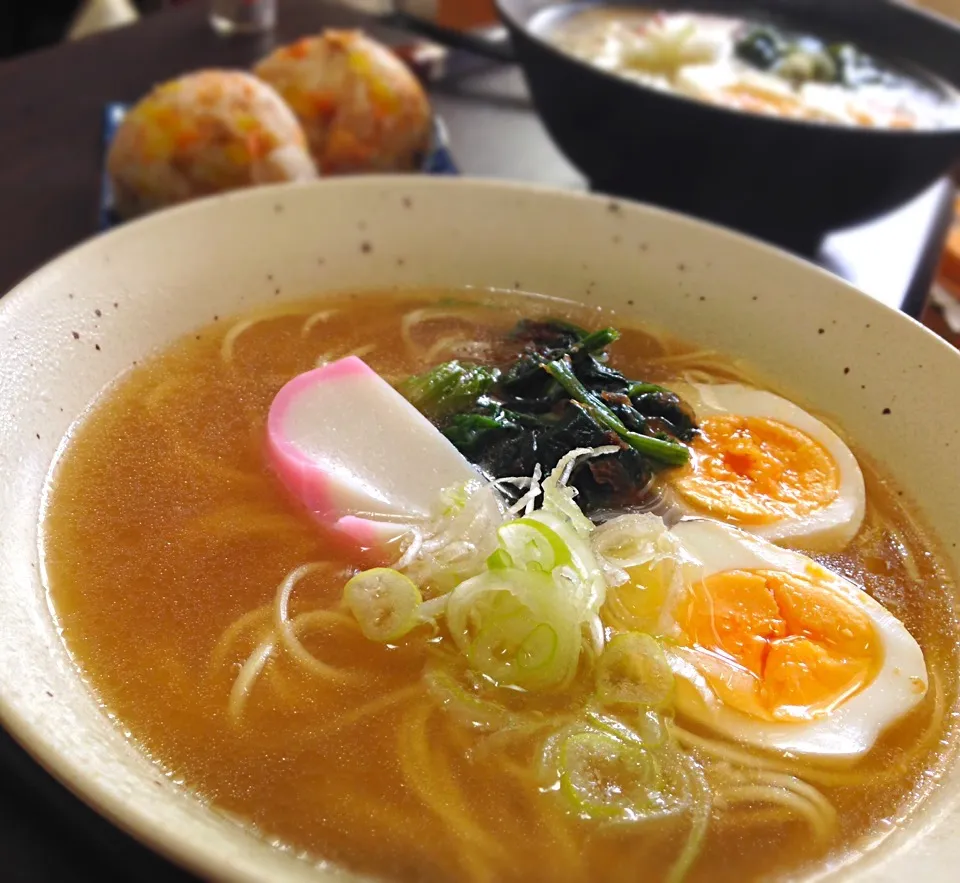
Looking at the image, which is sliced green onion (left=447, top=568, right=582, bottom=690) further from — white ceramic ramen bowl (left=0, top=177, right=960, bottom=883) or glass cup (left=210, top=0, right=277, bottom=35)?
glass cup (left=210, top=0, right=277, bottom=35)

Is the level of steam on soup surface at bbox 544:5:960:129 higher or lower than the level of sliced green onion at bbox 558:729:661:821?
higher

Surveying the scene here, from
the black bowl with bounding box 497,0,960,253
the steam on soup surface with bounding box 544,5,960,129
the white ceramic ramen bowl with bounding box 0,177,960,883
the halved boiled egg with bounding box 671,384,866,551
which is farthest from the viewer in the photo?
the steam on soup surface with bounding box 544,5,960,129

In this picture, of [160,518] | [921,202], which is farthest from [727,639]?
[921,202]

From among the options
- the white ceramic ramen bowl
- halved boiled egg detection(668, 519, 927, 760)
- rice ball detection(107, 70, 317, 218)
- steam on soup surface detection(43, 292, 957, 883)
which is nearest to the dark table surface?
rice ball detection(107, 70, 317, 218)

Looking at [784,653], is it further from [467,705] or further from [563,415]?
[563,415]

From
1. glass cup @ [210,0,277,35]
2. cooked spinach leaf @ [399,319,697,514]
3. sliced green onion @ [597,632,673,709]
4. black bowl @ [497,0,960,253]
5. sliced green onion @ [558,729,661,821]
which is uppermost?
black bowl @ [497,0,960,253]

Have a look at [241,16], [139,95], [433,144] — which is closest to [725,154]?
[433,144]

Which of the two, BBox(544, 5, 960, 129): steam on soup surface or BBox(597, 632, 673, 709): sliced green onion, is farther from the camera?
BBox(544, 5, 960, 129): steam on soup surface

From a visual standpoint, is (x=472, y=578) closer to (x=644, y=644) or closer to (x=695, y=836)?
(x=644, y=644)

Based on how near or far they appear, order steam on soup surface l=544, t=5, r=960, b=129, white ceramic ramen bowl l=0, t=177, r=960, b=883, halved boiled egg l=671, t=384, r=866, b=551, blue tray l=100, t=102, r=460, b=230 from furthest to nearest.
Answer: steam on soup surface l=544, t=5, r=960, b=129, blue tray l=100, t=102, r=460, b=230, halved boiled egg l=671, t=384, r=866, b=551, white ceramic ramen bowl l=0, t=177, r=960, b=883
